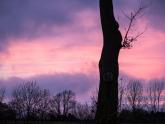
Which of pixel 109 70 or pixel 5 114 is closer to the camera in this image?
pixel 109 70

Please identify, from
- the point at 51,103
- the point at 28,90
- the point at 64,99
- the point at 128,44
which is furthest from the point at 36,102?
the point at 128,44

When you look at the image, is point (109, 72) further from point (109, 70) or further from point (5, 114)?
point (5, 114)

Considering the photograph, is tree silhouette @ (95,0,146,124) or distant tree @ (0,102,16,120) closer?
tree silhouette @ (95,0,146,124)

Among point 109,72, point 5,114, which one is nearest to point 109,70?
point 109,72

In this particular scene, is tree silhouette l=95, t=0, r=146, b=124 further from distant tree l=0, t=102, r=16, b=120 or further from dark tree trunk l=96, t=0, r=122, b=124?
distant tree l=0, t=102, r=16, b=120

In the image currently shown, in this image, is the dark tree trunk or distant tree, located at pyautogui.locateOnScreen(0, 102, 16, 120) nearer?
the dark tree trunk

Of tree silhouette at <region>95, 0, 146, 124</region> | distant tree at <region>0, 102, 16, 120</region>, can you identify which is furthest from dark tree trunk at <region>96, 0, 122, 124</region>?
distant tree at <region>0, 102, 16, 120</region>

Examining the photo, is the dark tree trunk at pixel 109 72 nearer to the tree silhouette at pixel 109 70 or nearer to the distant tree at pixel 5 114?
the tree silhouette at pixel 109 70

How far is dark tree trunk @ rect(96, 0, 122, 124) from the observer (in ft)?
36.6

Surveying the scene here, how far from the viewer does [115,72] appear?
11.4 m

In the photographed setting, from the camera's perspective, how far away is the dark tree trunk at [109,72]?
11.2 meters

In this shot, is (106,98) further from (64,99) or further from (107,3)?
(64,99)

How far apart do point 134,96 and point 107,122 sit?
46399mm

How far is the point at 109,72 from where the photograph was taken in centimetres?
1125
